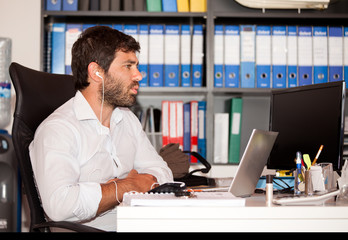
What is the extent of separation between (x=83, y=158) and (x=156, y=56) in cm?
120

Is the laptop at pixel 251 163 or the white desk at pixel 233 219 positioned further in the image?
the laptop at pixel 251 163

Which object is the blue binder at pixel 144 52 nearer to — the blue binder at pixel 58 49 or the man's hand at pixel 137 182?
the blue binder at pixel 58 49

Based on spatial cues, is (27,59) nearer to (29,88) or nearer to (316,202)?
(29,88)

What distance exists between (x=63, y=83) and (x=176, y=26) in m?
1.08

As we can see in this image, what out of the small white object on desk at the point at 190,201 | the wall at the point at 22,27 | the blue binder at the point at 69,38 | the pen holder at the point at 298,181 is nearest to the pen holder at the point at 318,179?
the pen holder at the point at 298,181

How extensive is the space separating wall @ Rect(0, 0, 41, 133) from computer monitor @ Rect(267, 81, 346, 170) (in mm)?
1608

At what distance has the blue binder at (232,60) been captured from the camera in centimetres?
273

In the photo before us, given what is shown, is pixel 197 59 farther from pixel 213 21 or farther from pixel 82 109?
pixel 82 109

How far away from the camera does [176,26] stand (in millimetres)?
2738

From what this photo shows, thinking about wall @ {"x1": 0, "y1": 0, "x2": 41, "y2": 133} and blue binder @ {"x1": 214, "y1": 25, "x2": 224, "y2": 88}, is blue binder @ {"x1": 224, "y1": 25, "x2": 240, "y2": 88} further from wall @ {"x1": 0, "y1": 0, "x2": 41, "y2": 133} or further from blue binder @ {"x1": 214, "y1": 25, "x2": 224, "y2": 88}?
wall @ {"x1": 0, "y1": 0, "x2": 41, "y2": 133}

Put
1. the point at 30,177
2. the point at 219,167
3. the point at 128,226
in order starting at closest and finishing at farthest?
1. the point at 128,226
2. the point at 30,177
3. the point at 219,167

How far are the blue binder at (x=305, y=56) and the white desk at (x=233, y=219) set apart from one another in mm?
1815

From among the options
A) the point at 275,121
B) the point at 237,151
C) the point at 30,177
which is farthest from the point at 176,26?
the point at 30,177

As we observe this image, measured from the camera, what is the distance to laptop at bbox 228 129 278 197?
50.9 inches
